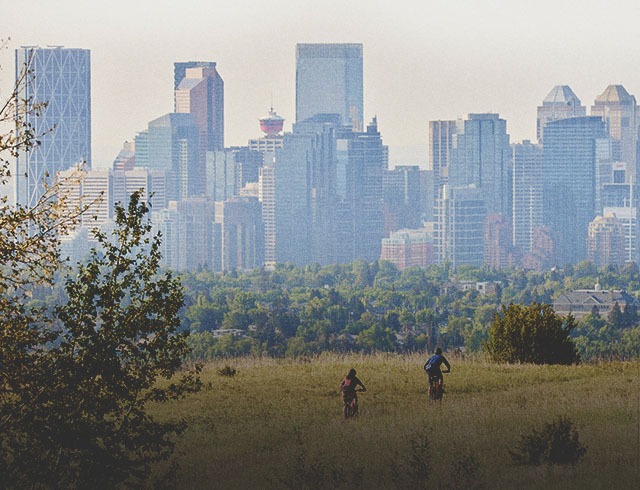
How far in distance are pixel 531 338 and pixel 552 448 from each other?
19.4 metres

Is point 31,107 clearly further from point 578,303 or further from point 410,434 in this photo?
point 578,303

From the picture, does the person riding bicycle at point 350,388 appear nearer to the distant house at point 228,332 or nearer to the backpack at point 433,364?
the backpack at point 433,364

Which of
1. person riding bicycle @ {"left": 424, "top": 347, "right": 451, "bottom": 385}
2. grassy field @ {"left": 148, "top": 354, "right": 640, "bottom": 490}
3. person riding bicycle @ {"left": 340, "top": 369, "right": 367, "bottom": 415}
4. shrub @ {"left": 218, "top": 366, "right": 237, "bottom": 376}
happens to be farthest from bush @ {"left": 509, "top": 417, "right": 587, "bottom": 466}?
shrub @ {"left": 218, "top": 366, "right": 237, "bottom": 376}

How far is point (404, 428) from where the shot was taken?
75.1 ft

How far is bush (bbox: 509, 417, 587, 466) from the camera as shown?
62.9 feet

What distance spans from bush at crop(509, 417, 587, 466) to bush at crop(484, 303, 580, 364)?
18.5 m

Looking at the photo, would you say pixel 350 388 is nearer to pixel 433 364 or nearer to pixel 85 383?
pixel 433 364

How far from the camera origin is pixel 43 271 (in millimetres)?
14922

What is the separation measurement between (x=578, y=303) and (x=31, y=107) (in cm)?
19036

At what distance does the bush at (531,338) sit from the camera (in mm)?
38219

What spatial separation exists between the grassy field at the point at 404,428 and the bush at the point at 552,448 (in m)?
0.24

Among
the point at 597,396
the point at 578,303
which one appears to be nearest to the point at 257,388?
the point at 597,396

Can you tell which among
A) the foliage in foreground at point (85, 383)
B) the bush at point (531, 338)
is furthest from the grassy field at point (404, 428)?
the bush at point (531, 338)

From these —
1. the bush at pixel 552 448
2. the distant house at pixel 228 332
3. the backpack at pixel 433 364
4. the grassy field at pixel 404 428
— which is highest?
the backpack at pixel 433 364
